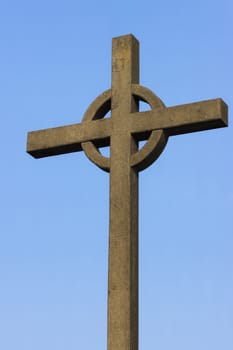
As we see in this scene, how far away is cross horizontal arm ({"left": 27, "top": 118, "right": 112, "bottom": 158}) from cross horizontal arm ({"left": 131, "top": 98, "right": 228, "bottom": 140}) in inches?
13.7

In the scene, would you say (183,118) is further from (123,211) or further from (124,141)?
(123,211)

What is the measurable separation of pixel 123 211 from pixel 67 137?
1.22 metres

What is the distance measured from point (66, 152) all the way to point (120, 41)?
50.0 inches

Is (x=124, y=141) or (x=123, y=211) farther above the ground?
(x=124, y=141)

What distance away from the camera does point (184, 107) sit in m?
7.62

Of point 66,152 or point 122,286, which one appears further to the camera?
point 66,152

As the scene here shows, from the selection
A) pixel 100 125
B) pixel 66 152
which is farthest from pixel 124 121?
pixel 66 152

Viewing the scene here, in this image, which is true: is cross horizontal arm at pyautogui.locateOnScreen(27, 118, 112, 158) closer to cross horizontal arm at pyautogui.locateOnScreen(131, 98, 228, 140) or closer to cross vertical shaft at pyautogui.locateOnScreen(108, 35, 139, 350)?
cross vertical shaft at pyautogui.locateOnScreen(108, 35, 139, 350)

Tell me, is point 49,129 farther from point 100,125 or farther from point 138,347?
point 138,347

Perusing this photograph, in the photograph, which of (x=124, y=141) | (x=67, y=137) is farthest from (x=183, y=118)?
(x=67, y=137)

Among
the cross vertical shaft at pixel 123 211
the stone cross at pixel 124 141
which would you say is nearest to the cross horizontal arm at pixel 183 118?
the stone cross at pixel 124 141

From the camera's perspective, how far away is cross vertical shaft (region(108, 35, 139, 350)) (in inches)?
275

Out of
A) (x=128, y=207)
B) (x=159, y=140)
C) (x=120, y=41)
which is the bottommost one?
(x=128, y=207)

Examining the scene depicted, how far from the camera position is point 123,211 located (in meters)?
7.36
